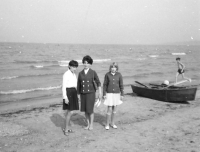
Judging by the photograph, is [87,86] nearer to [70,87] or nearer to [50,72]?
[70,87]

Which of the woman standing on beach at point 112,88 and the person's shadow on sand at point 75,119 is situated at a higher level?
the woman standing on beach at point 112,88

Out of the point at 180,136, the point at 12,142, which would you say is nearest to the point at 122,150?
the point at 180,136

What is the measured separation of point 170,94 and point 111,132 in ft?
15.8

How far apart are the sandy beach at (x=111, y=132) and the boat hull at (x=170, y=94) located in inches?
27.9

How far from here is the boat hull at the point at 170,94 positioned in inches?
355

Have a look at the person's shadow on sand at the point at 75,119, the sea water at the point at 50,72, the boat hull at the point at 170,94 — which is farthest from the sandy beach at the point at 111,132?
the sea water at the point at 50,72

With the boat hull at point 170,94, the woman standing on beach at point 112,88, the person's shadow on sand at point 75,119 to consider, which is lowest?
the person's shadow on sand at point 75,119

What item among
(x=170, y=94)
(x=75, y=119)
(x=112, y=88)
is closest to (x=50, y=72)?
(x=170, y=94)

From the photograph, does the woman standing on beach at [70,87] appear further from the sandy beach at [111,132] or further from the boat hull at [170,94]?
the boat hull at [170,94]

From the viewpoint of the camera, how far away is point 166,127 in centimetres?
618

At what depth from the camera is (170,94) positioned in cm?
952

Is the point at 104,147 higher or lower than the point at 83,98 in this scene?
lower

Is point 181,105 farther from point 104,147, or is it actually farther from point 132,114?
point 104,147

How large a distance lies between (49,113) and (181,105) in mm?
5740
